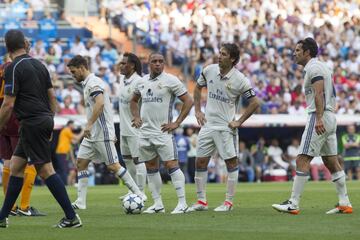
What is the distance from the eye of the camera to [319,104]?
15.2 meters

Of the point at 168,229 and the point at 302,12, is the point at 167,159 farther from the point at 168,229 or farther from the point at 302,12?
the point at 302,12

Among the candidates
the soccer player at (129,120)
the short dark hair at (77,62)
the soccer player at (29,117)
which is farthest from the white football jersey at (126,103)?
the soccer player at (29,117)

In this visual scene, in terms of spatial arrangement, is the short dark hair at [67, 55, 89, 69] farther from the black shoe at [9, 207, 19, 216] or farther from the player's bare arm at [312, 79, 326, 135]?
the player's bare arm at [312, 79, 326, 135]

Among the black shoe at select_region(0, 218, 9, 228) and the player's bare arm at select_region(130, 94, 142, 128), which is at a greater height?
the player's bare arm at select_region(130, 94, 142, 128)

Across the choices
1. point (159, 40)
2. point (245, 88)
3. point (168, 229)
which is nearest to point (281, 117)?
point (159, 40)

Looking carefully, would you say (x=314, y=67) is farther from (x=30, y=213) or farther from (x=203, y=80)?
(x=30, y=213)

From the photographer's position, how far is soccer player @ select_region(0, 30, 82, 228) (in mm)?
13383

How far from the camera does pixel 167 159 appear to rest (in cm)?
1631

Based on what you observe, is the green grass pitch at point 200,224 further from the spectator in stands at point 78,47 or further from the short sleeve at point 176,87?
the spectator in stands at point 78,47

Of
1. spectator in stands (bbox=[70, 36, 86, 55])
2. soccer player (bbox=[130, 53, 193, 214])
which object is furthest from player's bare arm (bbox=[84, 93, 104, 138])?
spectator in stands (bbox=[70, 36, 86, 55])

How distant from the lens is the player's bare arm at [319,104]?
15211 millimetres

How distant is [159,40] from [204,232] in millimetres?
25016

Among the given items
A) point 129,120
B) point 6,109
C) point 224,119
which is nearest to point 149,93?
point 224,119

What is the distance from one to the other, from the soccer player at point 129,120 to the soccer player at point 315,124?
379 centimetres
